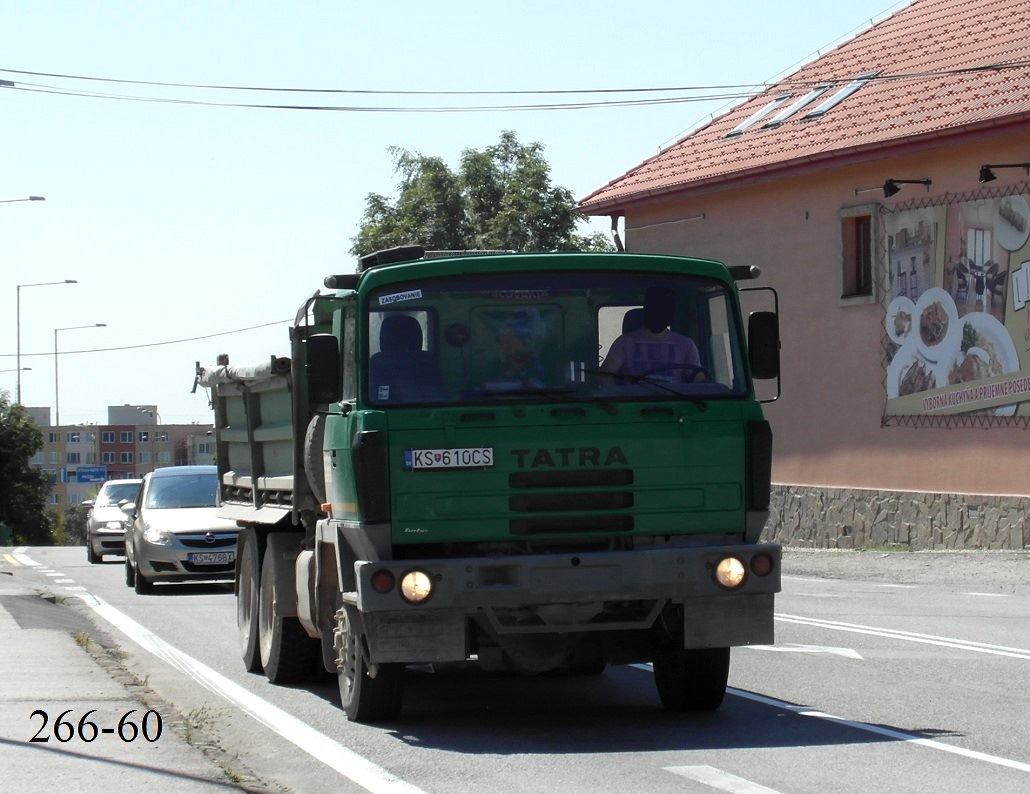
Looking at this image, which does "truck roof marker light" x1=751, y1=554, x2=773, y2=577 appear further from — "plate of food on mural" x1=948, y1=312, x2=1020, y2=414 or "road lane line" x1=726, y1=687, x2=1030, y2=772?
"plate of food on mural" x1=948, y1=312, x2=1020, y2=414

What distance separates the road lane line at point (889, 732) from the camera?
784 centimetres

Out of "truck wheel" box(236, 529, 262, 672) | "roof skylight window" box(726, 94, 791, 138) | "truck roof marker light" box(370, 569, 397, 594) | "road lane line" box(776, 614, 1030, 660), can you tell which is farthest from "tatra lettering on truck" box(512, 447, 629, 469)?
"roof skylight window" box(726, 94, 791, 138)

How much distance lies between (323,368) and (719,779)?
312 cm

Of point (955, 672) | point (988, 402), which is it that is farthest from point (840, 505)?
point (955, 672)

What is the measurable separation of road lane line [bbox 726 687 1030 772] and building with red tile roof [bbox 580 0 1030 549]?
15.2 metres

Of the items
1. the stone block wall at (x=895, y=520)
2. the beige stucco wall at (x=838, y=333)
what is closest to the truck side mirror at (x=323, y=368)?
the stone block wall at (x=895, y=520)

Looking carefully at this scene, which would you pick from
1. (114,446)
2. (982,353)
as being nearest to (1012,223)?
(982,353)

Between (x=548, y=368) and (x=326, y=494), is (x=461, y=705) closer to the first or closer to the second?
(x=326, y=494)

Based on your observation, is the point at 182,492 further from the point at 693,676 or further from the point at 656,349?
the point at 656,349

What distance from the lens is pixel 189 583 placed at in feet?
78.3

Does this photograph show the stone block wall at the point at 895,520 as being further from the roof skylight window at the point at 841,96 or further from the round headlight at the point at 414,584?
the round headlight at the point at 414,584

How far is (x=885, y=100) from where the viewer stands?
29109mm

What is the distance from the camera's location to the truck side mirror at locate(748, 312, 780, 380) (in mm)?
9453

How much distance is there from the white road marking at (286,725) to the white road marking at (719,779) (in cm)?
122
